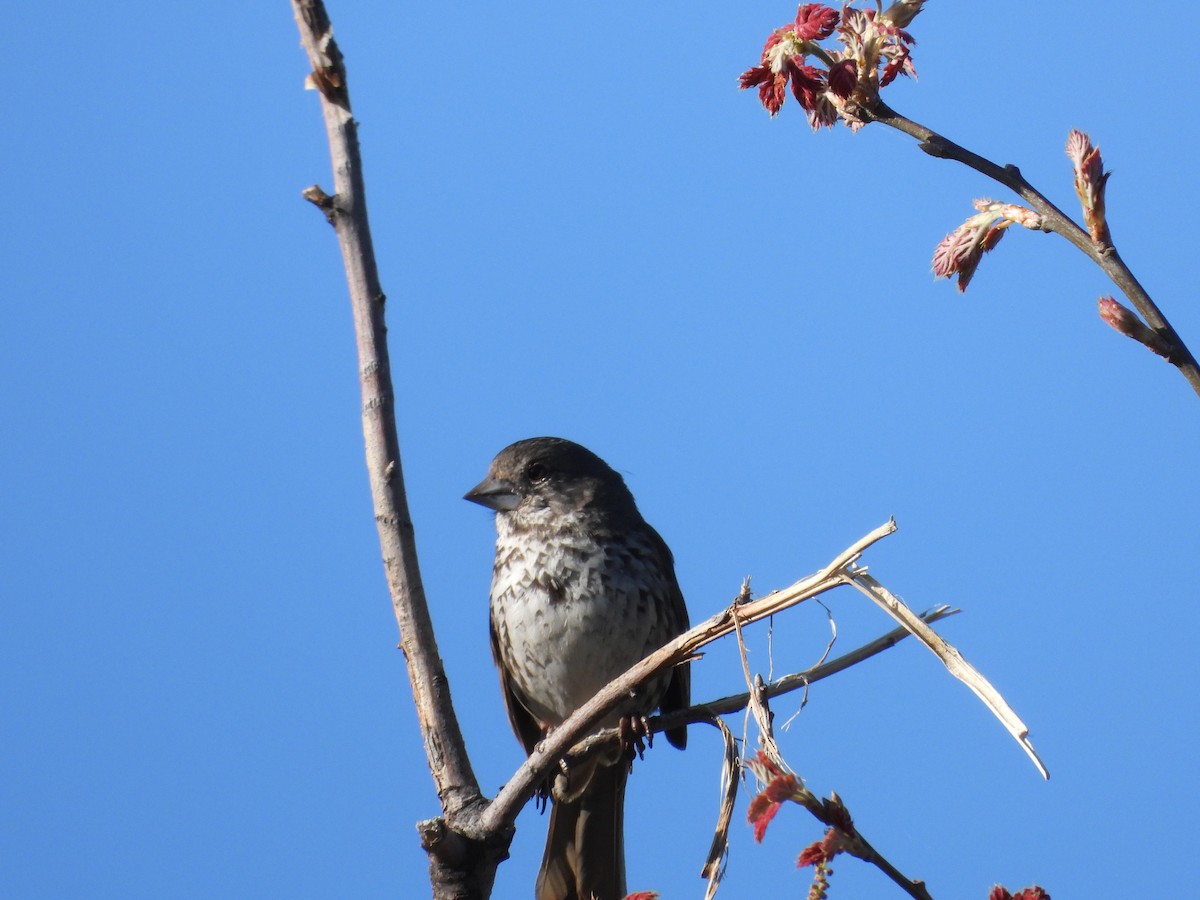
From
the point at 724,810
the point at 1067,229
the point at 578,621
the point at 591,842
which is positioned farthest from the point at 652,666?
the point at 591,842

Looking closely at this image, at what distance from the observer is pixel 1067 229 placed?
7.13 feet

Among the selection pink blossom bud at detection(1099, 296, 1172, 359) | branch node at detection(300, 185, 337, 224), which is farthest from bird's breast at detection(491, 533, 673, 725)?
pink blossom bud at detection(1099, 296, 1172, 359)

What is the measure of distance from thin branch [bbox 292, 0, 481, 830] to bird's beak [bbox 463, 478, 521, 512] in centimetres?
247

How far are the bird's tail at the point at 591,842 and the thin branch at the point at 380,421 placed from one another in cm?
209

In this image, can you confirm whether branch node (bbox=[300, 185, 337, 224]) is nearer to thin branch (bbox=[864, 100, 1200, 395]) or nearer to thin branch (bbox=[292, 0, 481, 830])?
thin branch (bbox=[292, 0, 481, 830])

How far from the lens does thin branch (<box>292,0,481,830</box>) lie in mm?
2904

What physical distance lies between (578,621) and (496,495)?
94 centimetres

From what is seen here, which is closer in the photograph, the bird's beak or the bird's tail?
the bird's tail

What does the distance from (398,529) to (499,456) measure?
2.93m

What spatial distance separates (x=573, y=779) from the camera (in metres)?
5.68

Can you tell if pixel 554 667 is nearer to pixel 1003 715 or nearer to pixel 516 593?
pixel 516 593

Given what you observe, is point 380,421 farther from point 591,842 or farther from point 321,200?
point 591,842

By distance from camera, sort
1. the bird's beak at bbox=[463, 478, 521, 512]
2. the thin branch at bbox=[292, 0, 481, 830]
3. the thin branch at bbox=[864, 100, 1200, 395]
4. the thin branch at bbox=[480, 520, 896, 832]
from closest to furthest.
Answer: the thin branch at bbox=[864, 100, 1200, 395]
the thin branch at bbox=[480, 520, 896, 832]
the thin branch at bbox=[292, 0, 481, 830]
the bird's beak at bbox=[463, 478, 521, 512]

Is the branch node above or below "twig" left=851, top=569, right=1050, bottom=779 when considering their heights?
above
